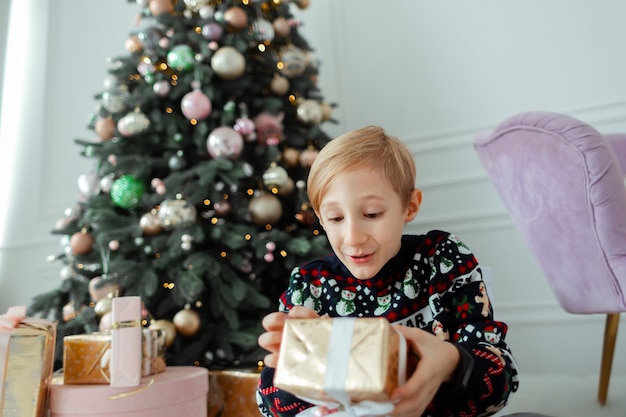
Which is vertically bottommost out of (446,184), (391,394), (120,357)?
(120,357)

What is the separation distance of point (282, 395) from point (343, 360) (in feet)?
0.75

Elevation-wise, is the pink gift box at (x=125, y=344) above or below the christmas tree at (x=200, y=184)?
below

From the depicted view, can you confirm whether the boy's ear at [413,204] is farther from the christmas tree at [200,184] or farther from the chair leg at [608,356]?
the chair leg at [608,356]

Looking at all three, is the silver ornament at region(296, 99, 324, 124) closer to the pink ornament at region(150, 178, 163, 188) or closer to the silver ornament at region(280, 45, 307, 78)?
the silver ornament at region(280, 45, 307, 78)

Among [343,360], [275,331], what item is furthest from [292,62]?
[343,360]

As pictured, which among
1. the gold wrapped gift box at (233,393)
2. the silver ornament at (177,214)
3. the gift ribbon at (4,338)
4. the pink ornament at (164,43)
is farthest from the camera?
the pink ornament at (164,43)

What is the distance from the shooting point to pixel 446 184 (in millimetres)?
2115

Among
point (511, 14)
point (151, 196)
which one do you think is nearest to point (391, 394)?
point (151, 196)

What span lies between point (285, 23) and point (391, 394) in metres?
1.60

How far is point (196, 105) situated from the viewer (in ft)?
5.29

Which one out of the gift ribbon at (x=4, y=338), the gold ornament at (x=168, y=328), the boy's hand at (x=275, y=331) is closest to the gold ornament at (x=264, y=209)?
the gold ornament at (x=168, y=328)

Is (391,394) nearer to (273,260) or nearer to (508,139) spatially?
(508,139)

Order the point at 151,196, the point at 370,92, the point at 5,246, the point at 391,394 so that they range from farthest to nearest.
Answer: the point at 5,246 → the point at 370,92 → the point at 151,196 → the point at 391,394

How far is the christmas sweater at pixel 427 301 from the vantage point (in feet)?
1.92
